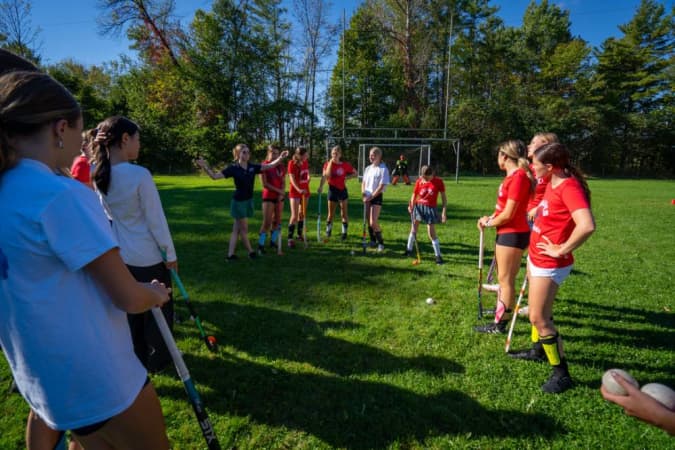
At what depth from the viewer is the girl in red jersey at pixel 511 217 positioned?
13.5ft

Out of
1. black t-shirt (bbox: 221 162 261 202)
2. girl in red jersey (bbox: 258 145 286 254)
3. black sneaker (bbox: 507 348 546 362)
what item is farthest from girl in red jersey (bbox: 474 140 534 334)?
girl in red jersey (bbox: 258 145 286 254)

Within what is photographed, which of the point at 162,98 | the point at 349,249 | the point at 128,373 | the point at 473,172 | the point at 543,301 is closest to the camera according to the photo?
the point at 128,373

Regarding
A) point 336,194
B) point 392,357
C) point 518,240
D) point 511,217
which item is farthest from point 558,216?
point 336,194

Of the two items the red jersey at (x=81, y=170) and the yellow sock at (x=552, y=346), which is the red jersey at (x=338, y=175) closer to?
the red jersey at (x=81, y=170)

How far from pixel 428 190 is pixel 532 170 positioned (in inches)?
123

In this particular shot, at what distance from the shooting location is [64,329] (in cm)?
125

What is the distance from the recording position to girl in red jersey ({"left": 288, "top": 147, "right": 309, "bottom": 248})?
8.59 meters

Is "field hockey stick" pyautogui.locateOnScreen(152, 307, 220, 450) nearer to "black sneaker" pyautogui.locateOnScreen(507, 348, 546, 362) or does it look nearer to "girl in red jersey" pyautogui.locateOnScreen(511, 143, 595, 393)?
"girl in red jersey" pyautogui.locateOnScreen(511, 143, 595, 393)

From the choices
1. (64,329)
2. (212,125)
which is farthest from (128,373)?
(212,125)

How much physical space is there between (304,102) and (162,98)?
47.1 feet

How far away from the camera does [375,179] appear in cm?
806

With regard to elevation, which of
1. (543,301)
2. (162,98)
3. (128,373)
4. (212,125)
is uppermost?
(162,98)

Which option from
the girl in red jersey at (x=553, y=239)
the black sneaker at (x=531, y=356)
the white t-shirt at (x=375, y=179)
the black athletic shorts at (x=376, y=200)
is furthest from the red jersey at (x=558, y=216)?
the black athletic shorts at (x=376, y=200)

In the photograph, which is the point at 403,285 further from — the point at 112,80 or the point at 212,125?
the point at 112,80
